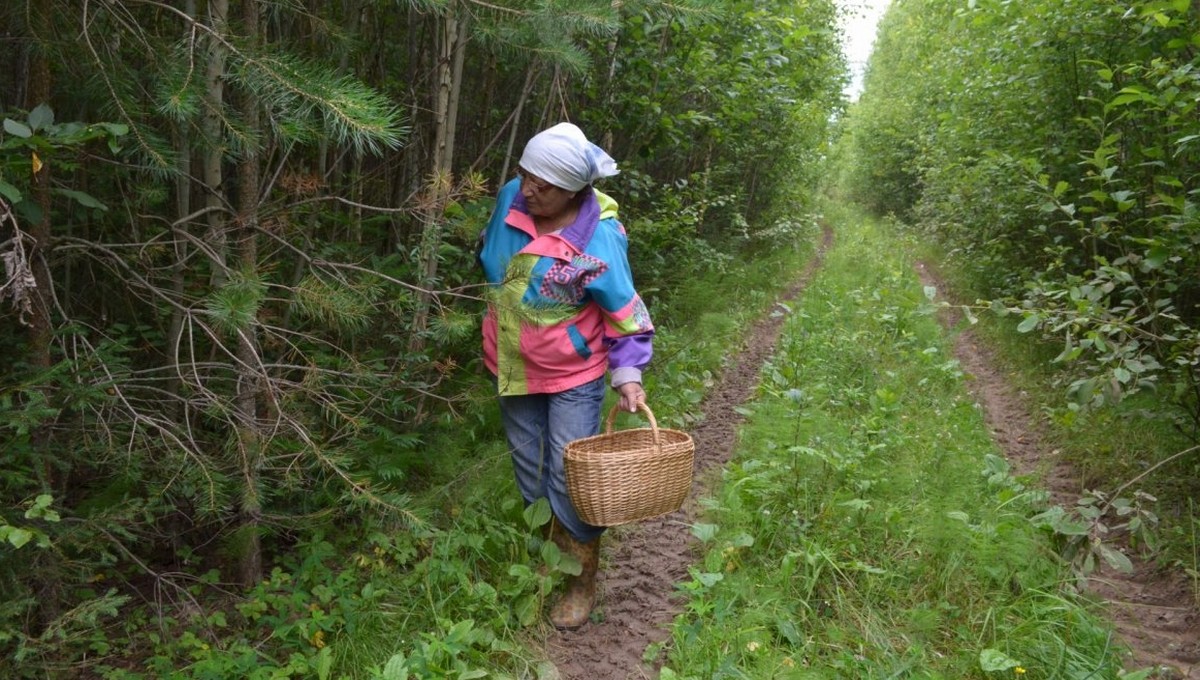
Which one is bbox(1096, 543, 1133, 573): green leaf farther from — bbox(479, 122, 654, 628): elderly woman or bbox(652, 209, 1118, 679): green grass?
bbox(479, 122, 654, 628): elderly woman

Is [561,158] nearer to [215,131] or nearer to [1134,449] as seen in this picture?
[215,131]

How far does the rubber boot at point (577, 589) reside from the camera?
3.49 metres

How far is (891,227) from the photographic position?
79.5ft

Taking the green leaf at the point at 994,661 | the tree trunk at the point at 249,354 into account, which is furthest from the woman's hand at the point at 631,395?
the green leaf at the point at 994,661

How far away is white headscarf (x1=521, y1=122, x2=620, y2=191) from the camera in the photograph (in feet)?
9.95

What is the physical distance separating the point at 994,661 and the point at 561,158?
8.34ft

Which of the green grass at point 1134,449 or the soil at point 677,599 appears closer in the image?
the soil at point 677,599

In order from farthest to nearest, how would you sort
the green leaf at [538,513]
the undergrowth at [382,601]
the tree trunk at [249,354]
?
the green leaf at [538,513]
the undergrowth at [382,601]
the tree trunk at [249,354]

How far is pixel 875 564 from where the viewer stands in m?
3.88

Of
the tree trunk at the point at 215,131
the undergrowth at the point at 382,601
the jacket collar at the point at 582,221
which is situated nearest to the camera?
the tree trunk at the point at 215,131

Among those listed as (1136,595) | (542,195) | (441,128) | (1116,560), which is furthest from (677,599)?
(441,128)

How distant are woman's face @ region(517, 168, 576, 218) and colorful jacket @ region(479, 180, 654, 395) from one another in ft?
0.25

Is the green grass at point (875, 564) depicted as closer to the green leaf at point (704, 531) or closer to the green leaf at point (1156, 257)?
the green leaf at point (704, 531)

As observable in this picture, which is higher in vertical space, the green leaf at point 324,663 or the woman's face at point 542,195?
the woman's face at point 542,195
